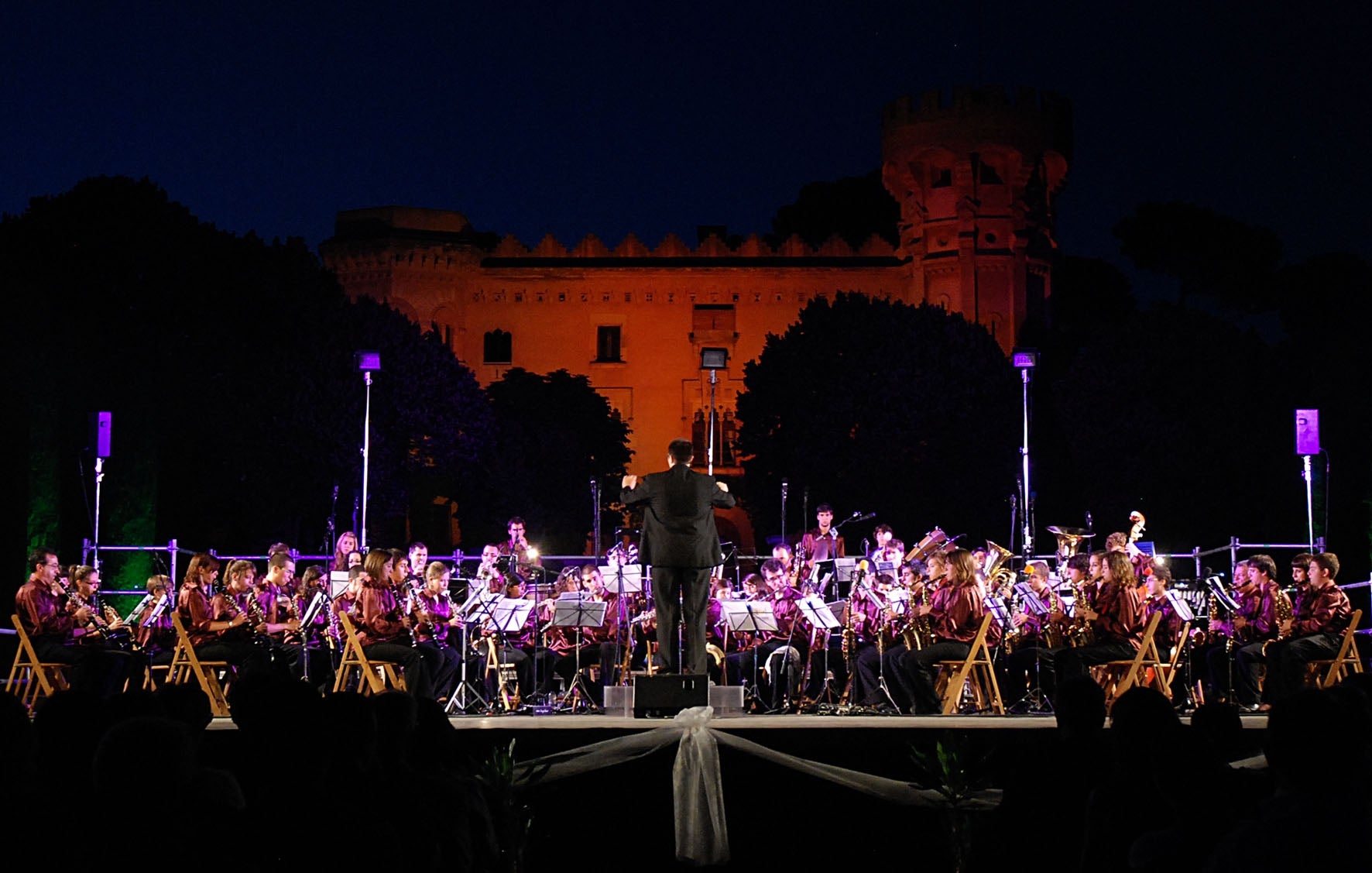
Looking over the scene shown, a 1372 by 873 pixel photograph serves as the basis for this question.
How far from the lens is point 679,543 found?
928 centimetres

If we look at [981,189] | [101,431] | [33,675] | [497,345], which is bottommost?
[33,675]

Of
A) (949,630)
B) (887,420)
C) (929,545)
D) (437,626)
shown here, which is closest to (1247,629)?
(949,630)

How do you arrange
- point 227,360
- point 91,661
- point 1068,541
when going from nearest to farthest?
point 91,661, point 1068,541, point 227,360

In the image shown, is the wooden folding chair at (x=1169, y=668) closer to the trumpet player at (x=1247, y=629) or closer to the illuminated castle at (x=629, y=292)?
the trumpet player at (x=1247, y=629)

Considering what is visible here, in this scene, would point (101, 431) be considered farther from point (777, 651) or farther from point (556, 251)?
point (556, 251)

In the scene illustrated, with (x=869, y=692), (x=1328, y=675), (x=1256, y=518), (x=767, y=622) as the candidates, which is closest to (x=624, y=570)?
(x=767, y=622)

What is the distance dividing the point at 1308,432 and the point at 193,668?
1091 centimetres

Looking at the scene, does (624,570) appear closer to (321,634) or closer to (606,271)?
(321,634)

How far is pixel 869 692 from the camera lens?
11648mm

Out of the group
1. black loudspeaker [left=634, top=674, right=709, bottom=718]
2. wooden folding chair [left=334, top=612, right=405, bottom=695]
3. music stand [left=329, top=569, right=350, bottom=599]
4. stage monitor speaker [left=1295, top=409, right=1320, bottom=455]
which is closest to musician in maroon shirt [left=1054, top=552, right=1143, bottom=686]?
black loudspeaker [left=634, top=674, right=709, bottom=718]

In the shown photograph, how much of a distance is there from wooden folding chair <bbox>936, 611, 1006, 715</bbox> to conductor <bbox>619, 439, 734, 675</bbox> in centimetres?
203

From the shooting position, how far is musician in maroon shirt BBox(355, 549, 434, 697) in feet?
35.0

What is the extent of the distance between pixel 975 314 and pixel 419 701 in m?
37.1

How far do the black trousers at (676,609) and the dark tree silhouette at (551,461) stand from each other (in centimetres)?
2605
